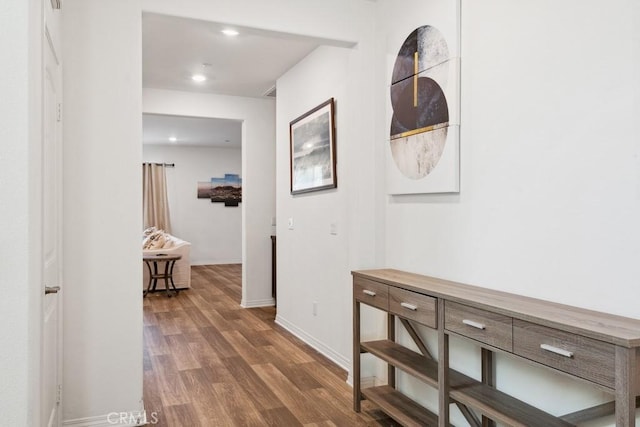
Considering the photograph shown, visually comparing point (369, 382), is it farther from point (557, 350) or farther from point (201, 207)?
point (201, 207)

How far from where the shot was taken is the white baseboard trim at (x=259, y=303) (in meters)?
6.02

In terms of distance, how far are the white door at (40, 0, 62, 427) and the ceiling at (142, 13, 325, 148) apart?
2.42ft

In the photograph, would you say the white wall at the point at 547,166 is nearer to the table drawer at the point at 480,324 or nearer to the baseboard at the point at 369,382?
the table drawer at the point at 480,324

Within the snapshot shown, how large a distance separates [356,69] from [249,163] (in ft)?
10.0

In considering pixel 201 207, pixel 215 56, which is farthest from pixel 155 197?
pixel 215 56

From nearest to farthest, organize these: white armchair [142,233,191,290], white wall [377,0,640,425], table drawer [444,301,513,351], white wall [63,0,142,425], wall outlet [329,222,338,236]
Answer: white wall [377,0,640,425] → table drawer [444,301,513,351] → white wall [63,0,142,425] → wall outlet [329,222,338,236] → white armchair [142,233,191,290]

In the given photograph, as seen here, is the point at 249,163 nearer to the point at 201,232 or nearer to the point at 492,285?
the point at 492,285

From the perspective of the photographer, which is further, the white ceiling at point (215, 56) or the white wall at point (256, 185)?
the white wall at point (256, 185)

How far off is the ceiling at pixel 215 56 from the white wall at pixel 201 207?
520cm

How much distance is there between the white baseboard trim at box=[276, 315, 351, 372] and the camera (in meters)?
3.68

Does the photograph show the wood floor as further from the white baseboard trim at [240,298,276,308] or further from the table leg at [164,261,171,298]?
the table leg at [164,261,171,298]

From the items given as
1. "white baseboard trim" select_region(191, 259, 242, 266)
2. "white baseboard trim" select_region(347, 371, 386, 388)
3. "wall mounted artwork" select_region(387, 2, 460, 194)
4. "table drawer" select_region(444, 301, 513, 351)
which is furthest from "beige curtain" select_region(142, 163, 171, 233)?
"table drawer" select_region(444, 301, 513, 351)

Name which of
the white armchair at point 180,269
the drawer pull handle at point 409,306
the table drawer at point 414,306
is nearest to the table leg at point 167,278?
the white armchair at point 180,269

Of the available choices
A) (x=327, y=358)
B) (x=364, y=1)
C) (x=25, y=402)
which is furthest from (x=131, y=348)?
(x=364, y=1)
